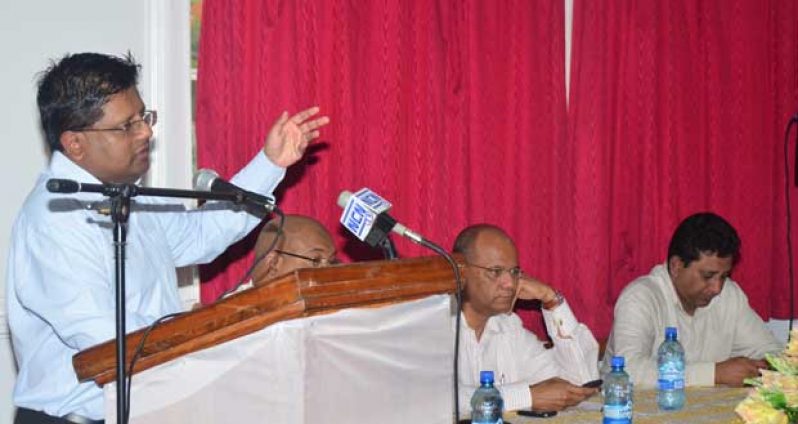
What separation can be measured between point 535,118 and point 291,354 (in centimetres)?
292

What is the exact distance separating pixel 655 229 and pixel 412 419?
10.3ft

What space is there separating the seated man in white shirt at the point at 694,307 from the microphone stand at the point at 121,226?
2.49 metres

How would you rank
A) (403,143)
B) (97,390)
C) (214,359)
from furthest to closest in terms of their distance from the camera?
1. (403,143)
2. (97,390)
3. (214,359)

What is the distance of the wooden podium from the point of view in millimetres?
1920

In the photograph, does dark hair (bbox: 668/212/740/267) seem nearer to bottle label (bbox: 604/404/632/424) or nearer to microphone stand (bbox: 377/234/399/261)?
bottle label (bbox: 604/404/632/424)

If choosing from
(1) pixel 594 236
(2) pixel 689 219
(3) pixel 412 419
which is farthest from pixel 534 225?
(3) pixel 412 419

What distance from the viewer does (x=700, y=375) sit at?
12.9ft

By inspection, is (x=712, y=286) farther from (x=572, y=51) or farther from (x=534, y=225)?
(x=572, y=51)

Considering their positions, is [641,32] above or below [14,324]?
above

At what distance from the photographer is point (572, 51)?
484 cm

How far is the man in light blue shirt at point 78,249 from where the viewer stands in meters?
2.37

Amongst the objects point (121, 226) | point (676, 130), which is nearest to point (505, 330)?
point (676, 130)

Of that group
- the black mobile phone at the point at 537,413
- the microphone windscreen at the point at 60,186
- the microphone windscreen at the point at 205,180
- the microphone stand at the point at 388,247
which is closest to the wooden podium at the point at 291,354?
the microphone stand at the point at 388,247

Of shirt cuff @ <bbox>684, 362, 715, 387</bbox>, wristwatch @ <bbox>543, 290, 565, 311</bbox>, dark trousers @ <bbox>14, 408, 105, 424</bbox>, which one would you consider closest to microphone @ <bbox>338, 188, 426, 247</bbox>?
dark trousers @ <bbox>14, 408, 105, 424</bbox>
